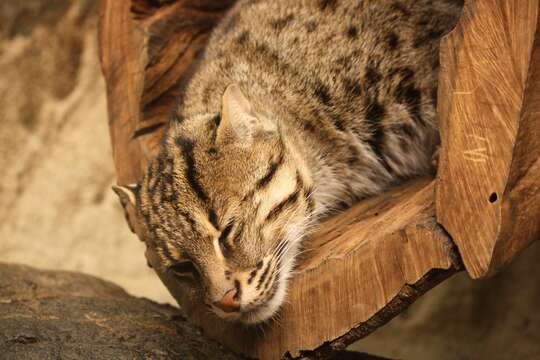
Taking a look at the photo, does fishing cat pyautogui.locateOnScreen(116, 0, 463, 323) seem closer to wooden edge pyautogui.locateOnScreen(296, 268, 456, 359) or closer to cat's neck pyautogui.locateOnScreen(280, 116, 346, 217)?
cat's neck pyautogui.locateOnScreen(280, 116, 346, 217)

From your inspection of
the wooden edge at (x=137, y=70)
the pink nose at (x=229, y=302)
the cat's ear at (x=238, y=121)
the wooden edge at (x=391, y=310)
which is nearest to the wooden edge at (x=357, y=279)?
the wooden edge at (x=391, y=310)

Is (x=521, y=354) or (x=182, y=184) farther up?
(x=182, y=184)

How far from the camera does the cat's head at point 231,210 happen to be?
136 inches

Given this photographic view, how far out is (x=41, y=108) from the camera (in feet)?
21.6

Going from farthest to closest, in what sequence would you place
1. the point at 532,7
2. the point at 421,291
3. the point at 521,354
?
1. the point at 521,354
2. the point at 421,291
3. the point at 532,7

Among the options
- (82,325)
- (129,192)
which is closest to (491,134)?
(129,192)

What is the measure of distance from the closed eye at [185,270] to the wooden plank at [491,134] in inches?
51.2

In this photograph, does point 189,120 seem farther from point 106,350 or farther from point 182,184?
point 106,350

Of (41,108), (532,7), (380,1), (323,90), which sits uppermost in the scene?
(532,7)

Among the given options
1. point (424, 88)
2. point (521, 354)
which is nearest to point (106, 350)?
point (424, 88)

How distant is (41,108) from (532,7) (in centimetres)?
506

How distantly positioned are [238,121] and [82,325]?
137 cm

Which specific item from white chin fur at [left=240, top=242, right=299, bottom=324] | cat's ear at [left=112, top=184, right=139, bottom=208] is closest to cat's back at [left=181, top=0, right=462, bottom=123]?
cat's ear at [left=112, top=184, right=139, bottom=208]

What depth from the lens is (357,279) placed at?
3250 millimetres
